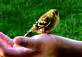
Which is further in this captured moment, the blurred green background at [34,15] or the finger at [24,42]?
the blurred green background at [34,15]

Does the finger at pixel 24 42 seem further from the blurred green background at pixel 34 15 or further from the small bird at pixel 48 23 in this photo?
the blurred green background at pixel 34 15

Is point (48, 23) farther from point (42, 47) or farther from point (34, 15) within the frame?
point (34, 15)

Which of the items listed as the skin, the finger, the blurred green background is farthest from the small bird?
the blurred green background

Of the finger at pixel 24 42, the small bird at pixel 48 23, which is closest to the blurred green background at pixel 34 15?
the small bird at pixel 48 23

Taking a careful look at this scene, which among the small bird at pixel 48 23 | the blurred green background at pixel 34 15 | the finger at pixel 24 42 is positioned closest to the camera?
the finger at pixel 24 42

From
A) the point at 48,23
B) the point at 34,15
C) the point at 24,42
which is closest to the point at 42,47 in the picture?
the point at 24,42
